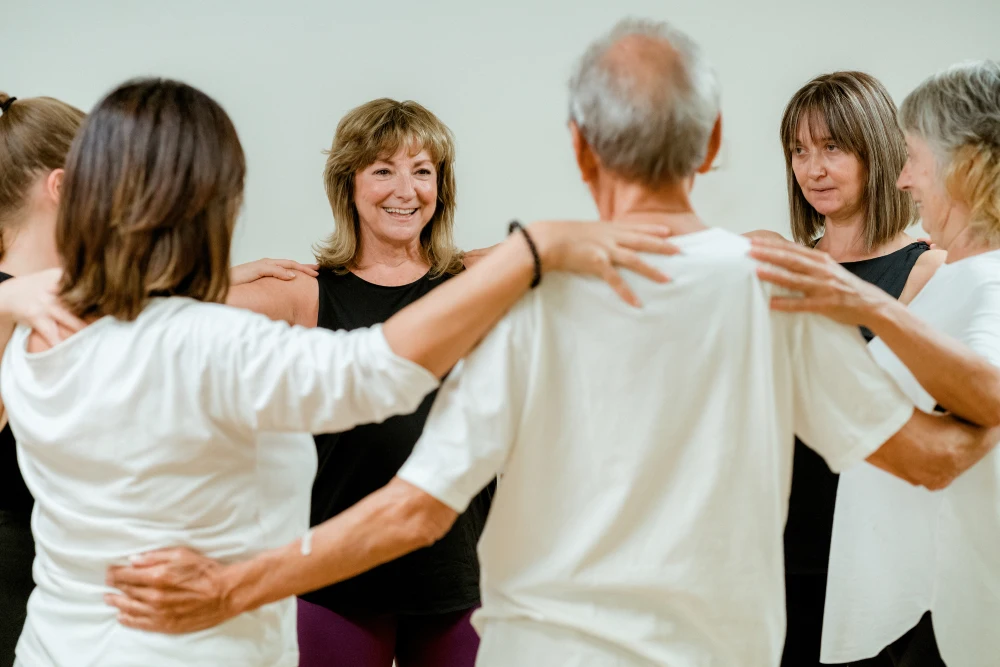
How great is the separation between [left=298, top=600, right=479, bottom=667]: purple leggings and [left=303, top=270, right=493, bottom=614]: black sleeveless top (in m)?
0.03

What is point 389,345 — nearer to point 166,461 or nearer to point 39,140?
point 166,461

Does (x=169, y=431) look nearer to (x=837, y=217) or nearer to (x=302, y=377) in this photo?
(x=302, y=377)

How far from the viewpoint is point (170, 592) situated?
115 cm

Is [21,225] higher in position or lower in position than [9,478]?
higher

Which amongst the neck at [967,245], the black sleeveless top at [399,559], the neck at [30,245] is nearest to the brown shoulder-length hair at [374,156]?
the black sleeveless top at [399,559]

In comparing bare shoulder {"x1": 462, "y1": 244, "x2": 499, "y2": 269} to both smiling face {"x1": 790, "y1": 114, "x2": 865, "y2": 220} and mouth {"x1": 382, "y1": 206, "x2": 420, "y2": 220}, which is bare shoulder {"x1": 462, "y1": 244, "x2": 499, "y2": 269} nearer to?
mouth {"x1": 382, "y1": 206, "x2": 420, "y2": 220}

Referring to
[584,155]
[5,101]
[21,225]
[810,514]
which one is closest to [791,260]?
[584,155]

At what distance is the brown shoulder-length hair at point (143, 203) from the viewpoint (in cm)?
117

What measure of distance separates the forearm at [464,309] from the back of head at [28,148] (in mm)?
904

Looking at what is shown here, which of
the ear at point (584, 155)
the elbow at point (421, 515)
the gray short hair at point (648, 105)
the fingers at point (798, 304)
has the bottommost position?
the elbow at point (421, 515)

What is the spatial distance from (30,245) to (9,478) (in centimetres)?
43

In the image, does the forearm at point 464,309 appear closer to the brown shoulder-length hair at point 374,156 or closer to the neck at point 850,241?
the brown shoulder-length hair at point 374,156

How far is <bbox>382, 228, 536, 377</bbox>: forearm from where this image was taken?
3.83 ft

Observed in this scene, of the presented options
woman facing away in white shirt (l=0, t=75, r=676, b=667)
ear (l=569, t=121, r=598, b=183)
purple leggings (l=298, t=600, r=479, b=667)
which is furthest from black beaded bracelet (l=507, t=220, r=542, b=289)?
purple leggings (l=298, t=600, r=479, b=667)
